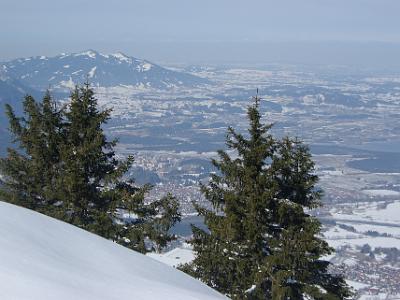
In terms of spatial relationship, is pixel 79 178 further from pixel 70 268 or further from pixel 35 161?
pixel 70 268

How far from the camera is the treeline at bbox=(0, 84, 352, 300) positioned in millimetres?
10641

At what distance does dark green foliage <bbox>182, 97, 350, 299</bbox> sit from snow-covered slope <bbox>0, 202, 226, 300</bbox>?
109 inches

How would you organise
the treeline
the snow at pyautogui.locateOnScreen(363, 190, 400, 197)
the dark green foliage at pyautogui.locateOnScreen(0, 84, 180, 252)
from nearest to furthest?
the treeline → the dark green foliage at pyautogui.locateOnScreen(0, 84, 180, 252) → the snow at pyautogui.locateOnScreen(363, 190, 400, 197)

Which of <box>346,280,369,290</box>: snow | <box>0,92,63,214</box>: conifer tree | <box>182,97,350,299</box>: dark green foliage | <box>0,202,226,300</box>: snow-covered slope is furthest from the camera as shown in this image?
<box>346,280,369,290</box>: snow

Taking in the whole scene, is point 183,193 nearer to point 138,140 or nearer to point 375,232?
point 375,232

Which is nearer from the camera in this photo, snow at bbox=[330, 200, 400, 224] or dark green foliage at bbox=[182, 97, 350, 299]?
dark green foliage at bbox=[182, 97, 350, 299]

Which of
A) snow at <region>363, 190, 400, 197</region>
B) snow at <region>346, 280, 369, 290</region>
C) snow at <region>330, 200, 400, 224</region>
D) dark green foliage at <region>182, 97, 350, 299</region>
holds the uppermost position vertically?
dark green foliage at <region>182, 97, 350, 299</region>

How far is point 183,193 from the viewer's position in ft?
241

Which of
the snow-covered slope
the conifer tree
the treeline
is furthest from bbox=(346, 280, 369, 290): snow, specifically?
the snow-covered slope

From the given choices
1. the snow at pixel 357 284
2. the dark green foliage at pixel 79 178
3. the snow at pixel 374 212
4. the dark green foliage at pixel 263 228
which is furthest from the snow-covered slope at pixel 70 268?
the snow at pixel 374 212

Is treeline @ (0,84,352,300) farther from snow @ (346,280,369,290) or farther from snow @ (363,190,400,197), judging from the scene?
snow @ (363,190,400,197)

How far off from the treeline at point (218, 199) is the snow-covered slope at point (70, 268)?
9.55ft

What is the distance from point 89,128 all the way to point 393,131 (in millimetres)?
137608

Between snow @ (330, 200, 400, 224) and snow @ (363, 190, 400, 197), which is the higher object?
snow @ (363, 190, 400, 197)
